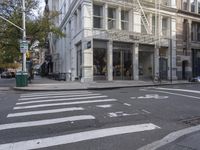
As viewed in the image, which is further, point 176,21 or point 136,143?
point 176,21

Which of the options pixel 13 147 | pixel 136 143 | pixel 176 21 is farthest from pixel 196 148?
pixel 176 21

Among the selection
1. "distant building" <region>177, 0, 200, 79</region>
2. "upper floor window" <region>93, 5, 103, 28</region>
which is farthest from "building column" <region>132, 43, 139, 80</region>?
"distant building" <region>177, 0, 200, 79</region>

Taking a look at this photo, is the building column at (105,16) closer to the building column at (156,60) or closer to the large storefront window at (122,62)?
the large storefront window at (122,62)

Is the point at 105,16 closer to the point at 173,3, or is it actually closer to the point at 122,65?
the point at 122,65

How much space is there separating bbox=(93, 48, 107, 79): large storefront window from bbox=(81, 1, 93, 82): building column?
88 cm

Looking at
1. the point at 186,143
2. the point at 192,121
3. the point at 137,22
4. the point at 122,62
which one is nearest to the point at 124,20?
Answer: the point at 137,22

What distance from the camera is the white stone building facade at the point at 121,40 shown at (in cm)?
2883

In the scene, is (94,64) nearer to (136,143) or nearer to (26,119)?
(26,119)

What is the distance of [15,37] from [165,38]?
16000 mm

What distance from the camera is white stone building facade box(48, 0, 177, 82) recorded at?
28.8m

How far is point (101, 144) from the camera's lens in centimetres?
678

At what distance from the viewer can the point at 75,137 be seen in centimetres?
736

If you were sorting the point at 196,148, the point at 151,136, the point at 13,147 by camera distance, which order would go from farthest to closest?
the point at 151,136, the point at 13,147, the point at 196,148

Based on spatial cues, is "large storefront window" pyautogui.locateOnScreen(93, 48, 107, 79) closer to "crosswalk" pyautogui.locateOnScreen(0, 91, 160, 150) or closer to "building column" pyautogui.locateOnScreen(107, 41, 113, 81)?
"building column" pyautogui.locateOnScreen(107, 41, 113, 81)
